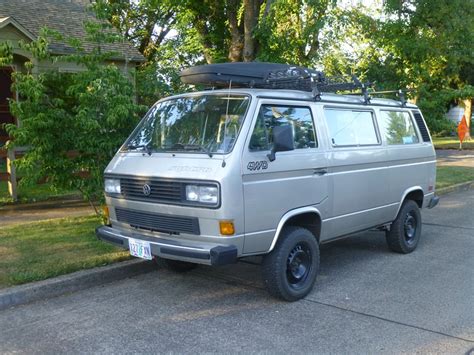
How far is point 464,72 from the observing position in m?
32.1

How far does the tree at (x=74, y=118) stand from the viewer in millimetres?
6645

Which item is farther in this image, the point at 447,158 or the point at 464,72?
the point at 464,72

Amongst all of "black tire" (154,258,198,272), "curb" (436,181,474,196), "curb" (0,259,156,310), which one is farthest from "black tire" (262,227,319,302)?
"curb" (436,181,474,196)

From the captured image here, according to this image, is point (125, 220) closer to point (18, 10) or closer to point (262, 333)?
point (262, 333)

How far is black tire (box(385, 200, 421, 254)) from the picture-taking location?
23.3ft

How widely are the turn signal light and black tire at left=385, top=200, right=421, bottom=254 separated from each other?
10.6 ft

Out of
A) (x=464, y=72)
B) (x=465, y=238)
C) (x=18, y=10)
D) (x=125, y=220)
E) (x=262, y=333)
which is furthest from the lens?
(x=464, y=72)

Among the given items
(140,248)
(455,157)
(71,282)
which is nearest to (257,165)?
(140,248)

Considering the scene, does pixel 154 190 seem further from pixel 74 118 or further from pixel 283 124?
pixel 74 118

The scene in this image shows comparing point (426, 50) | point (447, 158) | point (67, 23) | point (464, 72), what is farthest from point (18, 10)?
point (464, 72)

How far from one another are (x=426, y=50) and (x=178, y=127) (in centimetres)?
1021

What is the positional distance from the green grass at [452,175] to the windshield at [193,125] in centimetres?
893

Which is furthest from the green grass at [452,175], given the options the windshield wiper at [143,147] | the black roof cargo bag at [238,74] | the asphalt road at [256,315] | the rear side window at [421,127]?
the windshield wiper at [143,147]

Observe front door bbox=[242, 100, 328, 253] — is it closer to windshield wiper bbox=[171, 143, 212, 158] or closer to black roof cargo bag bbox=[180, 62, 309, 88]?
windshield wiper bbox=[171, 143, 212, 158]
